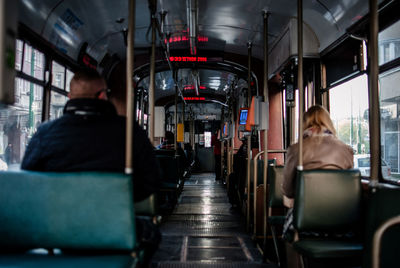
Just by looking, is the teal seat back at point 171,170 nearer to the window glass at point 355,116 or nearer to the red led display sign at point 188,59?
the red led display sign at point 188,59

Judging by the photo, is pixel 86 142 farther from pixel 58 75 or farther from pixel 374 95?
pixel 58 75

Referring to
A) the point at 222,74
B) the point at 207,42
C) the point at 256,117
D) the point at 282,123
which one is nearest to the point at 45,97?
the point at 256,117

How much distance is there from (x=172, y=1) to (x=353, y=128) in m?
3.16

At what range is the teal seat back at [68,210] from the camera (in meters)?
1.62

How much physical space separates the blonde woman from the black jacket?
139cm

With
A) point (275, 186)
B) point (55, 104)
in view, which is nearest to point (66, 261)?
point (275, 186)

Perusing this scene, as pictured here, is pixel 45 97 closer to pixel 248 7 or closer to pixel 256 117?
pixel 256 117

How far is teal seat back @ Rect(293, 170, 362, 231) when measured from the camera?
95.1 inches

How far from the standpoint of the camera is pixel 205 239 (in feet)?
14.3

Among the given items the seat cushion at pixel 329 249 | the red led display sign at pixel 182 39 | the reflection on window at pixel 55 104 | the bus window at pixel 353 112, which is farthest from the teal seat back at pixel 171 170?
the seat cushion at pixel 329 249

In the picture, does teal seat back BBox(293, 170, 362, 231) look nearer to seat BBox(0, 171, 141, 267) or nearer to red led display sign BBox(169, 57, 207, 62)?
seat BBox(0, 171, 141, 267)

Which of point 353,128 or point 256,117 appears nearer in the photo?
point 256,117

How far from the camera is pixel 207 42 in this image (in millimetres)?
7141

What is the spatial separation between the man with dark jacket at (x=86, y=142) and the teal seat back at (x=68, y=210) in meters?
0.12
